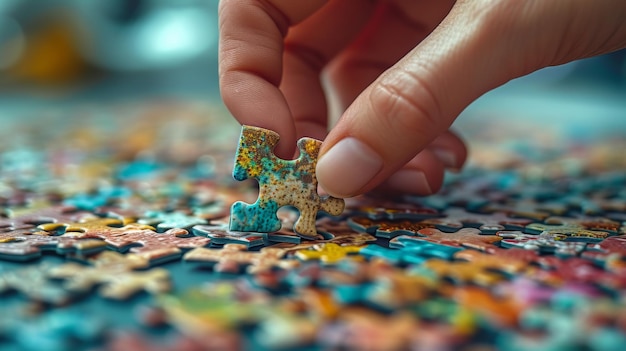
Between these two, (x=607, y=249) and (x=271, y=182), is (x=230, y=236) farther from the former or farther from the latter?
(x=607, y=249)

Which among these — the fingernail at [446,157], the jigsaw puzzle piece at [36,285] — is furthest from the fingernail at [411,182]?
the jigsaw puzzle piece at [36,285]

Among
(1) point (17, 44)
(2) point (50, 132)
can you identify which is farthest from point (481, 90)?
(1) point (17, 44)

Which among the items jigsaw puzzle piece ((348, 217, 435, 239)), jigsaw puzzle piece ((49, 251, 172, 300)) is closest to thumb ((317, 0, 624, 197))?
jigsaw puzzle piece ((348, 217, 435, 239))

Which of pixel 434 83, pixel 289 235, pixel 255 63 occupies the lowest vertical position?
pixel 289 235

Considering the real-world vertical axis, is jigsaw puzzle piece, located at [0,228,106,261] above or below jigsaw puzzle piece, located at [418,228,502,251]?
above

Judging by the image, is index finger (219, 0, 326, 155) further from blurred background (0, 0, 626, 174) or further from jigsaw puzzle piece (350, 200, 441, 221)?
blurred background (0, 0, 626, 174)

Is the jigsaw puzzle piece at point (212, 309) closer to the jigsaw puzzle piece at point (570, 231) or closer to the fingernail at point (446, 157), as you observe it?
A: the jigsaw puzzle piece at point (570, 231)

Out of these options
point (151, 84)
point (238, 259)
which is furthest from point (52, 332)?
point (151, 84)
